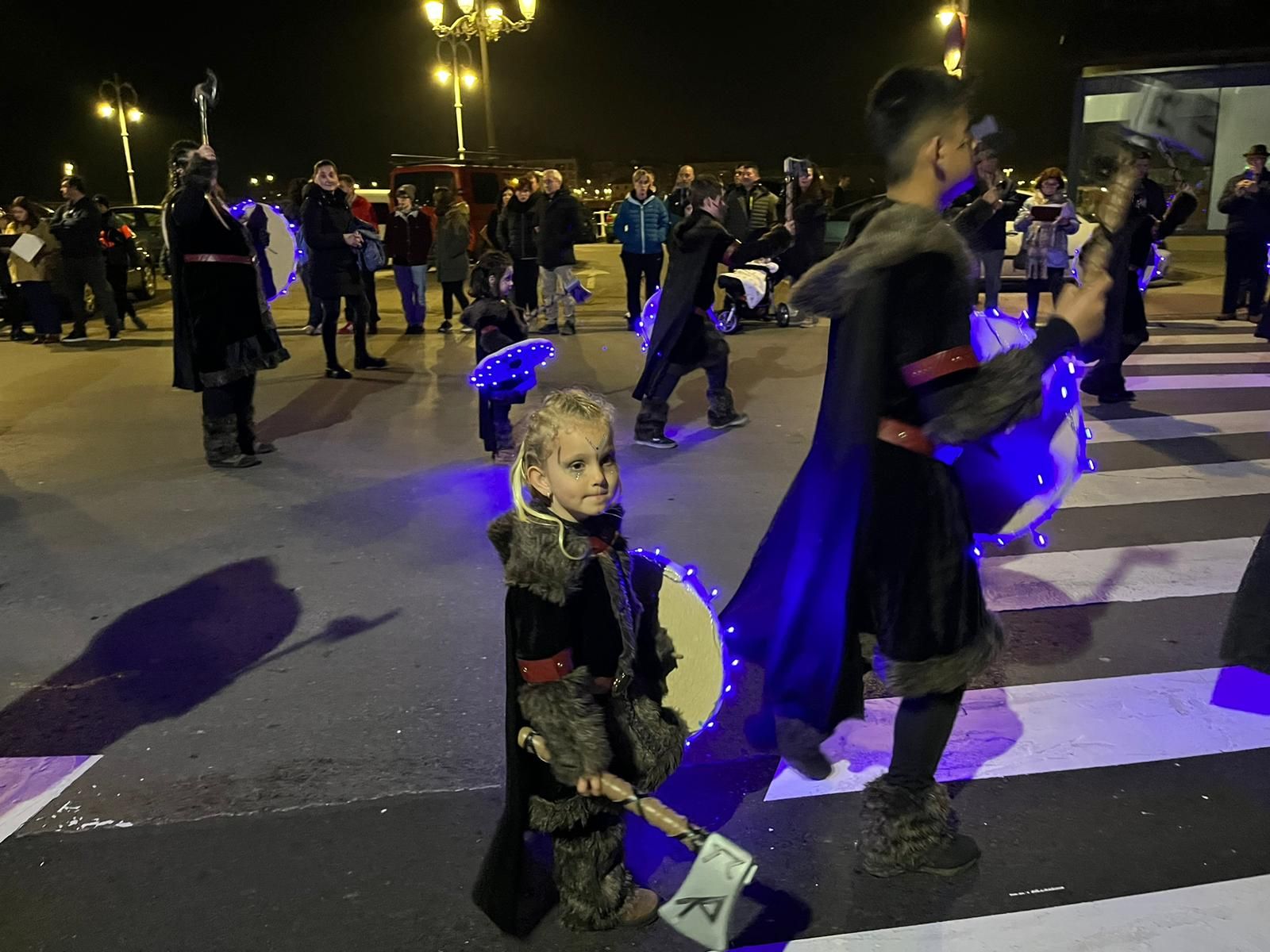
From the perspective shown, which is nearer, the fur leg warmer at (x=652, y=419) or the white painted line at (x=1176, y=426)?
the fur leg warmer at (x=652, y=419)

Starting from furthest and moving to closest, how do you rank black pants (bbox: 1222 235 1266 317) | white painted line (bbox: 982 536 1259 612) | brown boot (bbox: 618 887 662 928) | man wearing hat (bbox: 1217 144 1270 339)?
black pants (bbox: 1222 235 1266 317) < man wearing hat (bbox: 1217 144 1270 339) < white painted line (bbox: 982 536 1259 612) < brown boot (bbox: 618 887 662 928)

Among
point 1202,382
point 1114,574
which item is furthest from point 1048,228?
point 1114,574

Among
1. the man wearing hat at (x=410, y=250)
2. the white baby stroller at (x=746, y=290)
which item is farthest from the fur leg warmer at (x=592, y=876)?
the man wearing hat at (x=410, y=250)

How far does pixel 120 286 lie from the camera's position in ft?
48.3

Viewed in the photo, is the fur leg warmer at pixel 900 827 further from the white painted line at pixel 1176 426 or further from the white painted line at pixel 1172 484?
the white painted line at pixel 1176 426

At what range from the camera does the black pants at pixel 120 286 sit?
14570 millimetres

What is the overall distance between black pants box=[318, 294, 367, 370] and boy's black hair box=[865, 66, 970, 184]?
863 cm

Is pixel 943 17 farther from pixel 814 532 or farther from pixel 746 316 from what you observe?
pixel 814 532

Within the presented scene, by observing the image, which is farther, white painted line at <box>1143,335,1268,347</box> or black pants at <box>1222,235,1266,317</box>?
black pants at <box>1222,235,1266,317</box>

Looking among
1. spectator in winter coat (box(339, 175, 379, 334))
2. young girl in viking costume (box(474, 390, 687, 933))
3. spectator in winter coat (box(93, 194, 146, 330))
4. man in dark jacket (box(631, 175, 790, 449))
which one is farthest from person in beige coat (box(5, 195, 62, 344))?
young girl in viking costume (box(474, 390, 687, 933))

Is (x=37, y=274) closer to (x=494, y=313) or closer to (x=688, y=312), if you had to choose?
(x=494, y=313)

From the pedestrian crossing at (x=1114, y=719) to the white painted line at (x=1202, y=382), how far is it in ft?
8.20

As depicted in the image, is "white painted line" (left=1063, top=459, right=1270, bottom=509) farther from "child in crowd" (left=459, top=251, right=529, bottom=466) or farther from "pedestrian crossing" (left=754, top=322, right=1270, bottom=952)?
"child in crowd" (left=459, top=251, right=529, bottom=466)

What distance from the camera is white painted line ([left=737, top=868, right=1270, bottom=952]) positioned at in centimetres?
258
